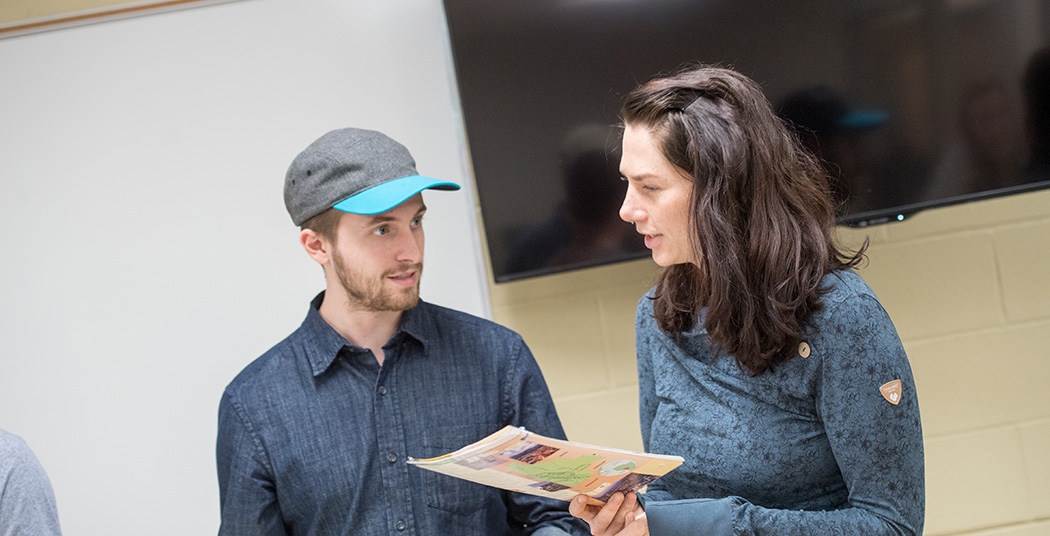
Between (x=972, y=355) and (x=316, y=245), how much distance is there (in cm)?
158

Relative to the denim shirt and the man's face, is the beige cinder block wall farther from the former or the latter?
the man's face

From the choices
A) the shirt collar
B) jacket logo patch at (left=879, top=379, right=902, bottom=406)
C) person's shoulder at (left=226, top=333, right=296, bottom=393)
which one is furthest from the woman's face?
person's shoulder at (left=226, top=333, right=296, bottom=393)

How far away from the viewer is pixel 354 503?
1.53m

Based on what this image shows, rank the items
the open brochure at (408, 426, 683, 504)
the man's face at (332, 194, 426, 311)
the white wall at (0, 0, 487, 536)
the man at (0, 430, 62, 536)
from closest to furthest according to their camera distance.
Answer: the open brochure at (408, 426, 683, 504) < the man at (0, 430, 62, 536) < the man's face at (332, 194, 426, 311) < the white wall at (0, 0, 487, 536)

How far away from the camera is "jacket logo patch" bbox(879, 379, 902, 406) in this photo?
1209 mm

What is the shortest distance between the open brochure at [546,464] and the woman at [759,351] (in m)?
0.10

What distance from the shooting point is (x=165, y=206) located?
6.78 feet

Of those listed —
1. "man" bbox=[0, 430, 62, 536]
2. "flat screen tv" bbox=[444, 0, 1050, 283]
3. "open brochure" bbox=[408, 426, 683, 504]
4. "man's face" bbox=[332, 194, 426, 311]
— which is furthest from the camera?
"flat screen tv" bbox=[444, 0, 1050, 283]

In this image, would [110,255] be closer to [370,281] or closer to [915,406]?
[370,281]

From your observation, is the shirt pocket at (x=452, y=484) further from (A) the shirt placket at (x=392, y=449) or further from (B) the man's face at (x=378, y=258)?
(B) the man's face at (x=378, y=258)

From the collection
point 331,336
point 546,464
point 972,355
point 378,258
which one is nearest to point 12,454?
point 331,336

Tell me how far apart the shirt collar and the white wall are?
446 millimetres

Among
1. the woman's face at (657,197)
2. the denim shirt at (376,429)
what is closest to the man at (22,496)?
the denim shirt at (376,429)

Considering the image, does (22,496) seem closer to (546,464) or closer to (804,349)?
(546,464)
